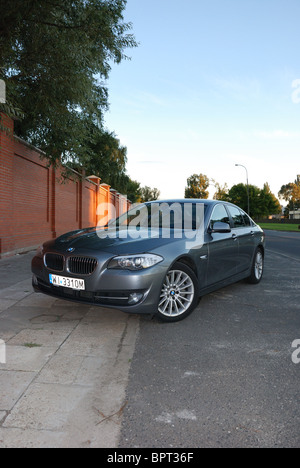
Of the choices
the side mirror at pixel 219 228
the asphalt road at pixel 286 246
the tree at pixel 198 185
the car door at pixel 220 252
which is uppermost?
the tree at pixel 198 185

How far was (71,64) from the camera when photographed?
27.0ft

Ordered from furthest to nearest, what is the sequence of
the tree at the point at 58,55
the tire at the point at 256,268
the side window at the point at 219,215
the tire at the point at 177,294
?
the tree at the point at 58,55 → the tire at the point at 256,268 → the side window at the point at 219,215 → the tire at the point at 177,294

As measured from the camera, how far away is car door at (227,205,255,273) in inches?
232

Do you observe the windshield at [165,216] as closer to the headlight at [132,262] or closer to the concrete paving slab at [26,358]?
the headlight at [132,262]

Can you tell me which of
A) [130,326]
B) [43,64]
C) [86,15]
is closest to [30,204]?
[43,64]

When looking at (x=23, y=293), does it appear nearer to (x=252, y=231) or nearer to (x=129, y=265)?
(x=129, y=265)

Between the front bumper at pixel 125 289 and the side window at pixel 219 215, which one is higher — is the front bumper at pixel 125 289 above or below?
below

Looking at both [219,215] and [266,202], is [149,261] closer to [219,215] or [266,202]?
[219,215]

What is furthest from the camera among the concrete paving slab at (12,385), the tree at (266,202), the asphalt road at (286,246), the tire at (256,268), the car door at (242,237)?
the tree at (266,202)

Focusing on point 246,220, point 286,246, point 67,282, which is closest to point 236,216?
point 246,220

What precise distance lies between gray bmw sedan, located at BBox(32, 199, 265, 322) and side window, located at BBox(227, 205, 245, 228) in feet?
1.10

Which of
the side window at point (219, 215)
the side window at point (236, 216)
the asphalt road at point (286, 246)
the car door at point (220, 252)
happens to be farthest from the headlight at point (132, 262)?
the asphalt road at point (286, 246)

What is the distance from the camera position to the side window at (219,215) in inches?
207

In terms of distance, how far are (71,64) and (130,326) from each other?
652cm
